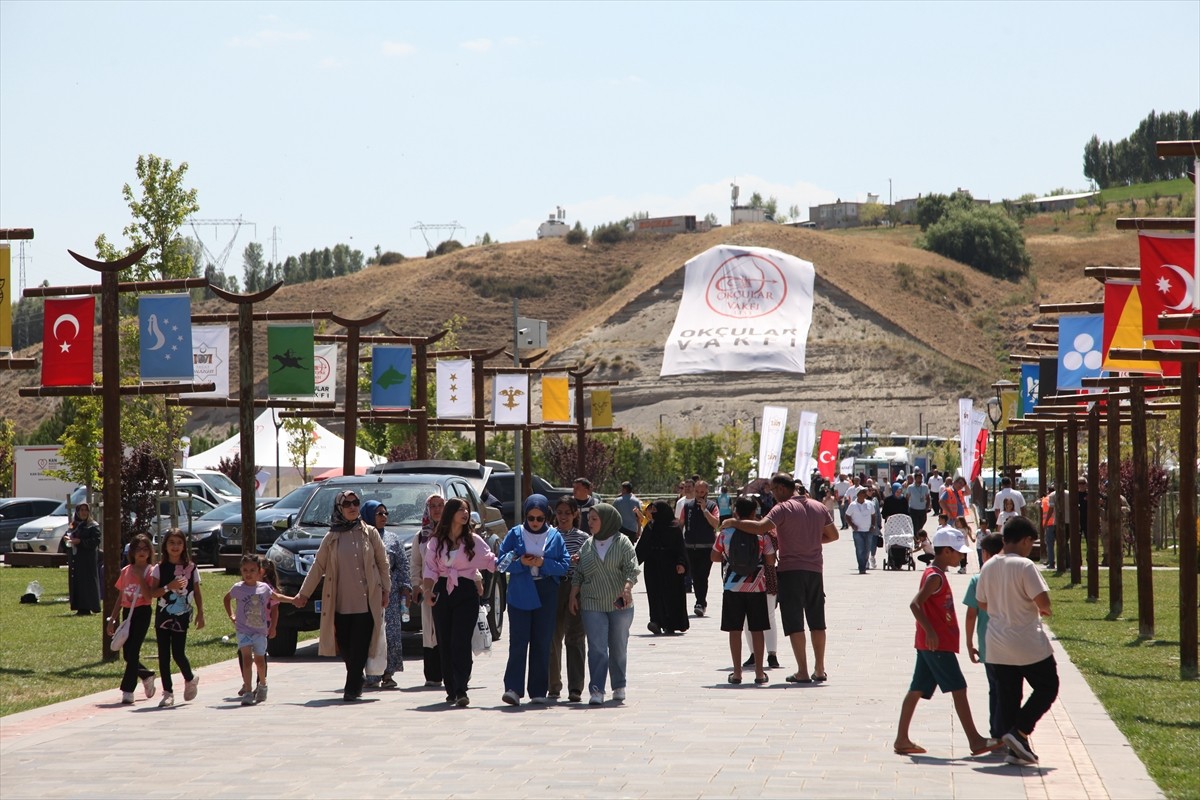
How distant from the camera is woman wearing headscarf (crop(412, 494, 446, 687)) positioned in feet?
42.4

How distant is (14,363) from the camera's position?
15070 millimetres

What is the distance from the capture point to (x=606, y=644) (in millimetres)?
12641

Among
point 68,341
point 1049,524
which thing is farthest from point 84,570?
point 1049,524

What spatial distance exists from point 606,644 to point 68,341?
721cm

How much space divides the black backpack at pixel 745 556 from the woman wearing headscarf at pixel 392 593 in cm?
290

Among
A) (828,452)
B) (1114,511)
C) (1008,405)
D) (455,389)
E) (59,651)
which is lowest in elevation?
(59,651)

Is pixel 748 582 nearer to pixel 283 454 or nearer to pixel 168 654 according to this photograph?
pixel 168 654

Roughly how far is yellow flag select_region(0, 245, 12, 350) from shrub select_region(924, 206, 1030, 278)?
484 ft

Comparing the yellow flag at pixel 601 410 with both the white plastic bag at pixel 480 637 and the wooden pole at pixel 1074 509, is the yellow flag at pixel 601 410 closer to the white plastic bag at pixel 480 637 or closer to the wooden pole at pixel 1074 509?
the wooden pole at pixel 1074 509

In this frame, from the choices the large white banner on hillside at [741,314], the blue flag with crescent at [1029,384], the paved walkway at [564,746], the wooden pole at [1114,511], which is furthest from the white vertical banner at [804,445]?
the large white banner on hillside at [741,314]

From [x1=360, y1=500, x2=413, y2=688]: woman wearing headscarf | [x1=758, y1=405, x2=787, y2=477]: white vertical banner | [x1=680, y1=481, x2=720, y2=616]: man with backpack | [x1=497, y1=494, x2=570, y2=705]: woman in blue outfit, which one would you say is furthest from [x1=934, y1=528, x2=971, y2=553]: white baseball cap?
[x1=758, y1=405, x2=787, y2=477]: white vertical banner

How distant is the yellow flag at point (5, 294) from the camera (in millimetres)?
15344

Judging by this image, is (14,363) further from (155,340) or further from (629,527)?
(629,527)

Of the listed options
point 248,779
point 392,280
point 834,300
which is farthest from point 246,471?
point 392,280
